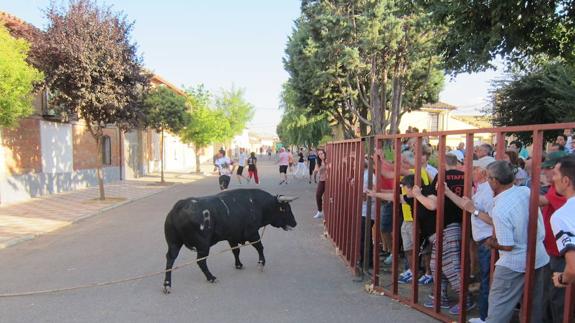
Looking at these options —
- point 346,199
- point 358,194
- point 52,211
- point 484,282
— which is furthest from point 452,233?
point 52,211

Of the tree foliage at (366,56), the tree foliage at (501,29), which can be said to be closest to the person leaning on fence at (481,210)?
the tree foliage at (501,29)

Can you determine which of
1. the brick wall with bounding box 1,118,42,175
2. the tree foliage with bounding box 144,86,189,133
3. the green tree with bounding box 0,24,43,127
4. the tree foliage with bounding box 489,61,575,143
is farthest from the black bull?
the tree foliage with bounding box 144,86,189,133

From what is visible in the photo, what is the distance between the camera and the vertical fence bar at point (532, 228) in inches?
127

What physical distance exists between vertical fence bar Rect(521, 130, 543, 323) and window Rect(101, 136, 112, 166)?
73.5ft

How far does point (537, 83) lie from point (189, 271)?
17717 mm

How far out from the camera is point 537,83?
60.7ft

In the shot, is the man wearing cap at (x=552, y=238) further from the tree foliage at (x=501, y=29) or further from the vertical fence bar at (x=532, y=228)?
the tree foliage at (x=501, y=29)

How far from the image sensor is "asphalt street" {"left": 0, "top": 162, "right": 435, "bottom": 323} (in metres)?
4.74

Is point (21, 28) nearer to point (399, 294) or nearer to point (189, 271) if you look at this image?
point (189, 271)

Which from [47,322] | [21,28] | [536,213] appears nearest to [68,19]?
[21,28]

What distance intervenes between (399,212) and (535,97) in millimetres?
16591

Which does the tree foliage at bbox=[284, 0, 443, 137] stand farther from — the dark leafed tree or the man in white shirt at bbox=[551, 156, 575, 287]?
→ the man in white shirt at bbox=[551, 156, 575, 287]

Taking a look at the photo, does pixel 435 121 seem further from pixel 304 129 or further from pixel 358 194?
pixel 358 194

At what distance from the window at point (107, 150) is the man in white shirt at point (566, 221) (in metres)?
22.9
